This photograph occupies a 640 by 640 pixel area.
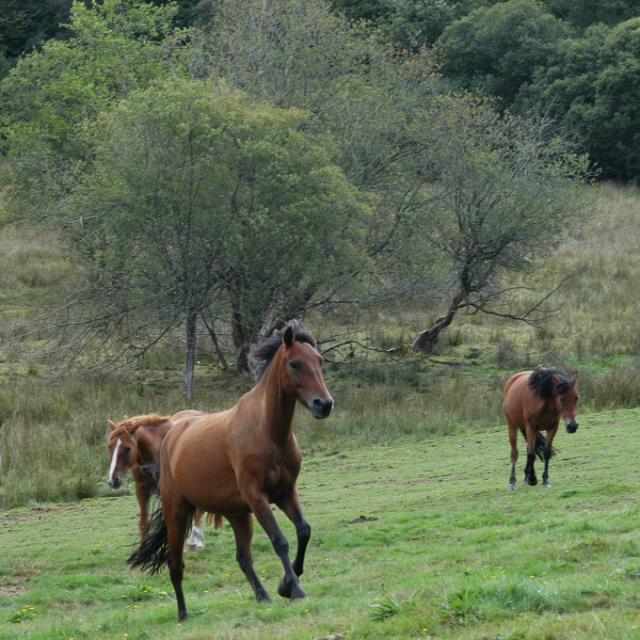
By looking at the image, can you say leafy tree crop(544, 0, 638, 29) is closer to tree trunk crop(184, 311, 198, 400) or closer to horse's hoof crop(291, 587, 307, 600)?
tree trunk crop(184, 311, 198, 400)

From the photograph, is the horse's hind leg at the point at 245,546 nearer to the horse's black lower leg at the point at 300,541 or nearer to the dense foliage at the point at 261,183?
the horse's black lower leg at the point at 300,541

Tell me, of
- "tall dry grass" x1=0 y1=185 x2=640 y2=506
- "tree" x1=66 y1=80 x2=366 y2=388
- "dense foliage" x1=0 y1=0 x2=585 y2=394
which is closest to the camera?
"tall dry grass" x1=0 y1=185 x2=640 y2=506

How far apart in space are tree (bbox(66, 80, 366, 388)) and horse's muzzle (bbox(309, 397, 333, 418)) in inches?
695

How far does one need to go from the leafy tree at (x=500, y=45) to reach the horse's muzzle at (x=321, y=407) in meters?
45.9

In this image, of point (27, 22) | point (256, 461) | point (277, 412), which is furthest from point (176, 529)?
point (27, 22)

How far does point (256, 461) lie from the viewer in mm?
9133

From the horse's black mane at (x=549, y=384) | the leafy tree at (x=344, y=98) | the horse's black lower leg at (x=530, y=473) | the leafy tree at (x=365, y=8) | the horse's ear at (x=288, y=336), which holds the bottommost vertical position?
the horse's black lower leg at (x=530, y=473)

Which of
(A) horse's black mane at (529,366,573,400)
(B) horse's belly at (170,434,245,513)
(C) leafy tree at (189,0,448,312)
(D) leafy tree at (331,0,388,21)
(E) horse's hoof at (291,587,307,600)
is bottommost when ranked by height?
(E) horse's hoof at (291,587,307,600)

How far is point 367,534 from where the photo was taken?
1291cm

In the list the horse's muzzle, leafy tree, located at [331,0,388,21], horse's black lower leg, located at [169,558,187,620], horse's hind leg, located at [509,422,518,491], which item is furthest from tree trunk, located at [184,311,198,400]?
leafy tree, located at [331,0,388,21]

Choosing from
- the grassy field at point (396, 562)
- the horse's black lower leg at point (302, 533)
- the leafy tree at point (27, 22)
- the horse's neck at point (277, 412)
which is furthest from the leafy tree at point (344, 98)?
the leafy tree at point (27, 22)

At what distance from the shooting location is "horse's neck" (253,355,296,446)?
9.17 m

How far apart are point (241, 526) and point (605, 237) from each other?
36508 mm

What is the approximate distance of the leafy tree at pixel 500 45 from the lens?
176 ft
